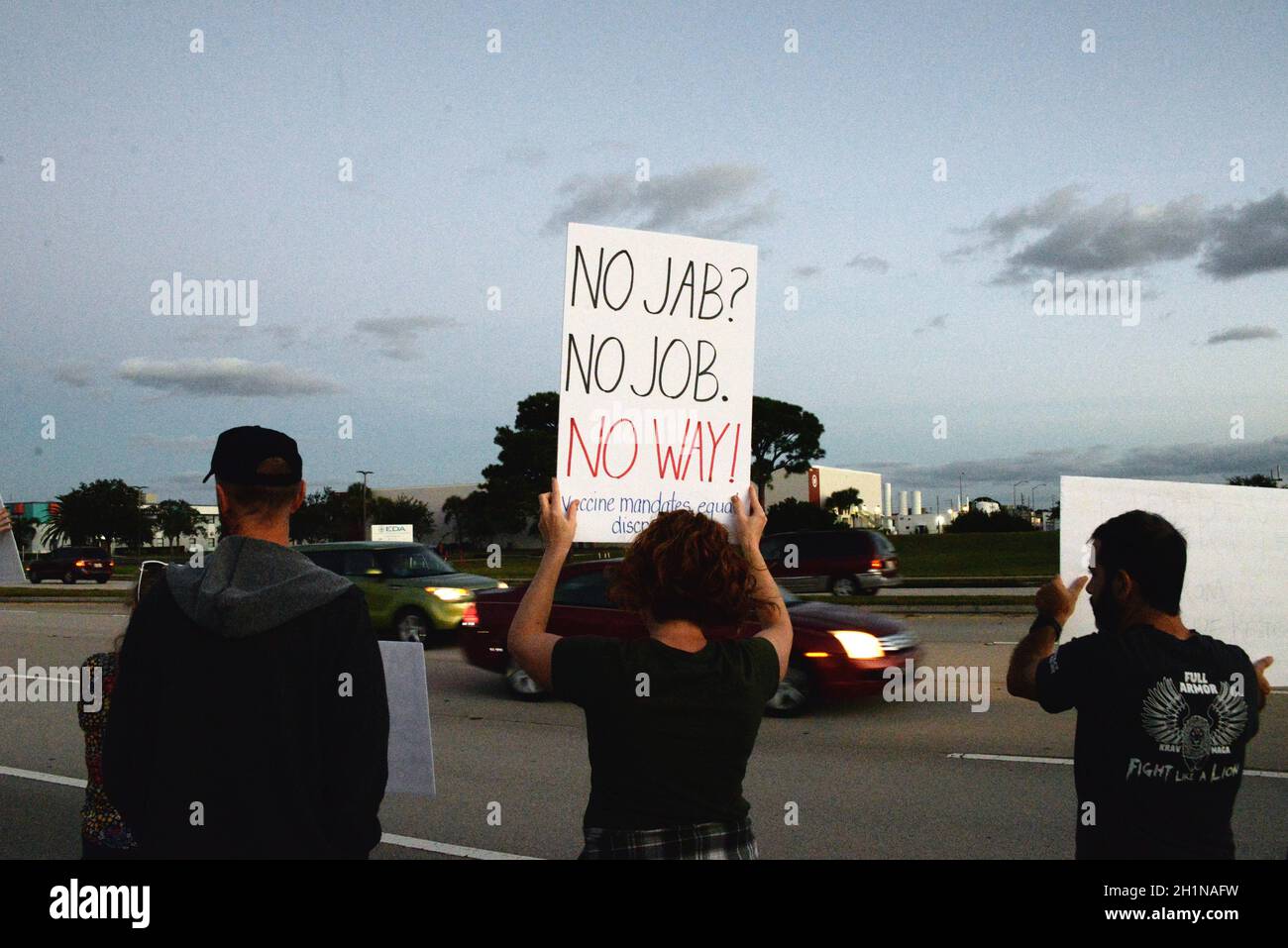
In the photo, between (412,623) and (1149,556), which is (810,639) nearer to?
(1149,556)

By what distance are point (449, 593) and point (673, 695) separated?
13.1 m

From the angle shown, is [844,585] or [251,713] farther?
[844,585]

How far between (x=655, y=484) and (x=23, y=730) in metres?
8.41

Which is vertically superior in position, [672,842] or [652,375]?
[652,375]

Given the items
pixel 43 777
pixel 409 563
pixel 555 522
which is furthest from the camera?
pixel 409 563

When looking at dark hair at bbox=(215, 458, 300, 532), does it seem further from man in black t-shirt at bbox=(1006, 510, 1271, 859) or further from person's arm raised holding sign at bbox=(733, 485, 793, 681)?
man in black t-shirt at bbox=(1006, 510, 1271, 859)

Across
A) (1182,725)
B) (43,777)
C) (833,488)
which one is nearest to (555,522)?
(1182,725)

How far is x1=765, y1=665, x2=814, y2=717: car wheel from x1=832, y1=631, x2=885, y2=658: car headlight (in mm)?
414

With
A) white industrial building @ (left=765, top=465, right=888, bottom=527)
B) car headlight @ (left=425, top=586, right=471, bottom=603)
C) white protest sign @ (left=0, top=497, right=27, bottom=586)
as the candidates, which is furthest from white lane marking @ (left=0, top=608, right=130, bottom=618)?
white industrial building @ (left=765, top=465, right=888, bottom=527)

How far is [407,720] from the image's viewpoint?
112 inches

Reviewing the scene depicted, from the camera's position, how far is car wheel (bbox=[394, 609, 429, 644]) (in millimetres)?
14969

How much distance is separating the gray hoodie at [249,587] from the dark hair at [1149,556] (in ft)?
5.78
